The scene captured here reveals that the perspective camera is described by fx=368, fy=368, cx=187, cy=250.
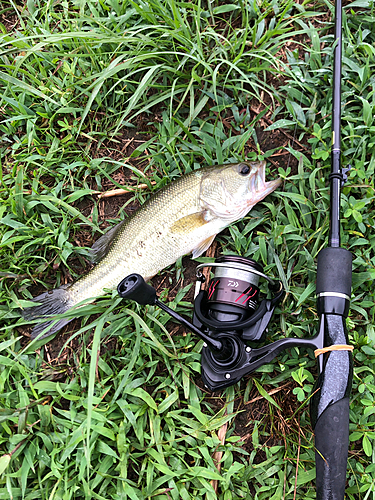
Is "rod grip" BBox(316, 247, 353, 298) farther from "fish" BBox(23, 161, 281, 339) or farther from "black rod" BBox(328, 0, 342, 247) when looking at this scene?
"fish" BBox(23, 161, 281, 339)

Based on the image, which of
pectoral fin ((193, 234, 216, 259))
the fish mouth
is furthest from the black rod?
pectoral fin ((193, 234, 216, 259))

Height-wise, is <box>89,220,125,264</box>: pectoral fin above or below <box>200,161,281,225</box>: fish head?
below

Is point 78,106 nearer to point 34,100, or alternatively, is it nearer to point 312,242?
point 34,100

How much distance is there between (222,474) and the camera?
278 cm

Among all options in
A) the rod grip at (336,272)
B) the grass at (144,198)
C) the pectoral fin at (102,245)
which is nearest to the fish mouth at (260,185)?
the grass at (144,198)

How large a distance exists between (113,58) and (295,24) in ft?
5.62

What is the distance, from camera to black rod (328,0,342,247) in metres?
2.55

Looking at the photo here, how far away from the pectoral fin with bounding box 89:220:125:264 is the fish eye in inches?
44.5

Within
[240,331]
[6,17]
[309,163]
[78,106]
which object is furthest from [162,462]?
[6,17]

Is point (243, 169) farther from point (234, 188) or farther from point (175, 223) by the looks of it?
point (175, 223)

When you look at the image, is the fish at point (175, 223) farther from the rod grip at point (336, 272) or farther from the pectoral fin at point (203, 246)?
the rod grip at point (336, 272)

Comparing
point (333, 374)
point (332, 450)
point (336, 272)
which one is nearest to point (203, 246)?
point (336, 272)

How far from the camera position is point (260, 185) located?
3.02 meters

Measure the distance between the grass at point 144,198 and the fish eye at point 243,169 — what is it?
0.22m
